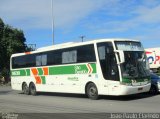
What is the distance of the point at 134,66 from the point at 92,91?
9.14 feet

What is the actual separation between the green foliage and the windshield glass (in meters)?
32.6

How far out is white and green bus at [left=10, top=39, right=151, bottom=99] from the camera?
18.7 m

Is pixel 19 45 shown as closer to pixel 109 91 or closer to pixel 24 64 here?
pixel 24 64

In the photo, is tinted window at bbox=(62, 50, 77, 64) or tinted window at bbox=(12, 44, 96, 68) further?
tinted window at bbox=(62, 50, 77, 64)

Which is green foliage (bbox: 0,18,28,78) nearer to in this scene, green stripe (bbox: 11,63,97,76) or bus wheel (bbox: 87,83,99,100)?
green stripe (bbox: 11,63,97,76)

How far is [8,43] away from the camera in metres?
50.4

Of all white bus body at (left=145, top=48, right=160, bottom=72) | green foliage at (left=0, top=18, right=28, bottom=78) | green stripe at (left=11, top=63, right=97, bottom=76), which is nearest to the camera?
green stripe at (left=11, top=63, right=97, bottom=76)

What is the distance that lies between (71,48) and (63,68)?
1.51 m

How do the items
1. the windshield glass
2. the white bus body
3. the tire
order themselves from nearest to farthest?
the windshield glass, the tire, the white bus body

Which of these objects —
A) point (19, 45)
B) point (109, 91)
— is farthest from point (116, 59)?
point (19, 45)

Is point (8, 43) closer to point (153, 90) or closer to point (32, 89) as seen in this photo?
point (32, 89)

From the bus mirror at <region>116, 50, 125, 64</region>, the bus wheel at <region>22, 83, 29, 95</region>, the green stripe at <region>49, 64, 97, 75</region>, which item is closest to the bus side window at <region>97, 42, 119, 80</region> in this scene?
the bus mirror at <region>116, 50, 125, 64</region>

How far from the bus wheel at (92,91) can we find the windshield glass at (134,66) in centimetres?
219

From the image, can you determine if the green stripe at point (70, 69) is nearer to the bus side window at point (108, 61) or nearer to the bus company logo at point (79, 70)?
the bus company logo at point (79, 70)
